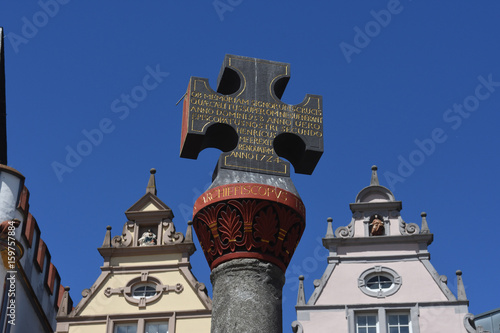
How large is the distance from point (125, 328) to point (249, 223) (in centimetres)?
941

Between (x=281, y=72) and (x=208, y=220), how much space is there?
3.55 m

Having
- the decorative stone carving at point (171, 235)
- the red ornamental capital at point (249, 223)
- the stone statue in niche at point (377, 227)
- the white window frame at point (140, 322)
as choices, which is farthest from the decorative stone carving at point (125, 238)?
the red ornamental capital at point (249, 223)

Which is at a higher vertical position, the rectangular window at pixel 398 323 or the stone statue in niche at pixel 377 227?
the stone statue in niche at pixel 377 227

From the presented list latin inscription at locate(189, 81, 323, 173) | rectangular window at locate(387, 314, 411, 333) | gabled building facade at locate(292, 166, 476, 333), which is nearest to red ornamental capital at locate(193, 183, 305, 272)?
latin inscription at locate(189, 81, 323, 173)

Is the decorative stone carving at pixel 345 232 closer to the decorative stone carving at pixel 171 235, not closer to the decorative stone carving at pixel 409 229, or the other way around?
the decorative stone carving at pixel 409 229

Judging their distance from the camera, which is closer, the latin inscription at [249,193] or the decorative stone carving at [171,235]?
the latin inscription at [249,193]

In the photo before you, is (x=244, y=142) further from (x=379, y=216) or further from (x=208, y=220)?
(x=379, y=216)

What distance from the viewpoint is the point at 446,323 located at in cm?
2416

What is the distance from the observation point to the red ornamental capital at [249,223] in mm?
16984

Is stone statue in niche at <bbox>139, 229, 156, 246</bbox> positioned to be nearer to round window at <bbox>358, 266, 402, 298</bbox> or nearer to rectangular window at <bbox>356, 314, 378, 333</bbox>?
round window at <bbox>358, 266, 402, 298</bbox>

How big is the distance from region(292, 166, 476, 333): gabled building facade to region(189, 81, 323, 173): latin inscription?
24.2ft

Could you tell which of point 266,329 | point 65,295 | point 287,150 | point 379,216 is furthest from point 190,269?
point 266,329

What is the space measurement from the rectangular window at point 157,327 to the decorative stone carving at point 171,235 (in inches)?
93.5

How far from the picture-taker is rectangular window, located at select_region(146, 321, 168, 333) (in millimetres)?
25205
